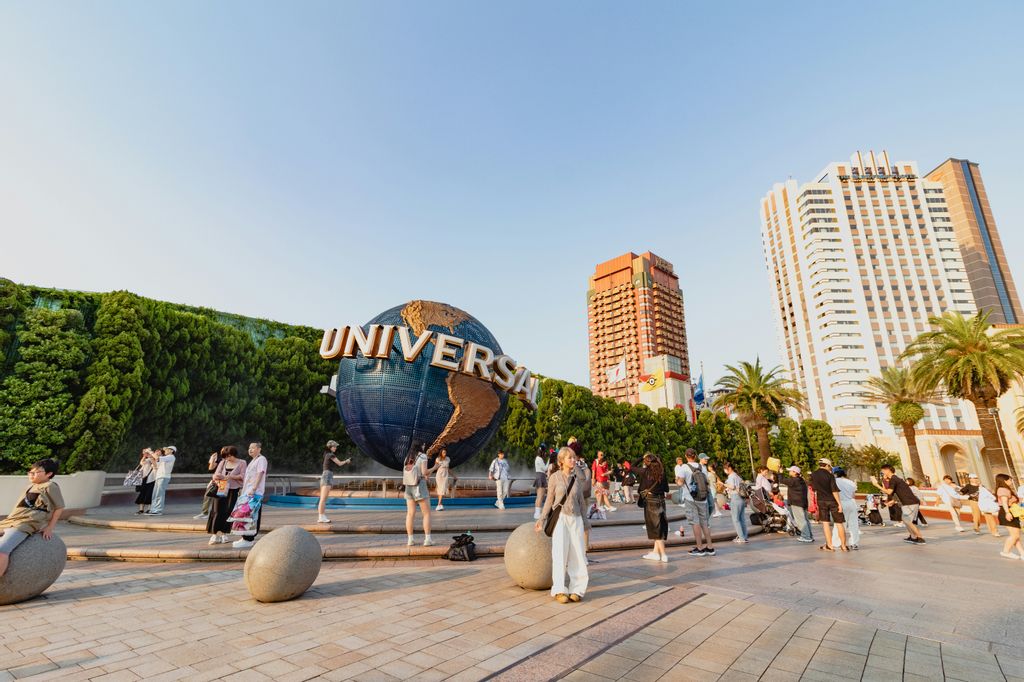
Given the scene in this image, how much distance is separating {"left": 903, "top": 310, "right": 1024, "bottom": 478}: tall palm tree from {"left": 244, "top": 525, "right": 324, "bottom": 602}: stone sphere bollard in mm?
32282

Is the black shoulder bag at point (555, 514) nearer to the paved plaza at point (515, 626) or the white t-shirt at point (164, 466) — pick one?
the paved plaza at point (515, 626)

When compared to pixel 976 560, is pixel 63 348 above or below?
above

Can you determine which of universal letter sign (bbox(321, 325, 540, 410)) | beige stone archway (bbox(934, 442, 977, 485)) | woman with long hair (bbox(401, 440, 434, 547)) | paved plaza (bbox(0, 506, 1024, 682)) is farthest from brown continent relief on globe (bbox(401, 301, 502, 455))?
beige stone archway (bbox(934, 442, 977, 485))

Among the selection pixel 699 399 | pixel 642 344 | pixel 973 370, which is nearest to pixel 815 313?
pixel 642 344

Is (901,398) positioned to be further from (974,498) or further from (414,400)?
(414,400)

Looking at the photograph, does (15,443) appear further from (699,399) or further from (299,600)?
(699,399)

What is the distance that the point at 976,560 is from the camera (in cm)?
873

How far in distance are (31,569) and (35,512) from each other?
62 centimetres

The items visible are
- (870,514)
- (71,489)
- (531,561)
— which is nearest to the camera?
(531,561)

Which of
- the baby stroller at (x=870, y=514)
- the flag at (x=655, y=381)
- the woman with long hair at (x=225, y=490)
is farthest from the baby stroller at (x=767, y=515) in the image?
the flag at (x=655, y=381)

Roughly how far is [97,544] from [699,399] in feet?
131

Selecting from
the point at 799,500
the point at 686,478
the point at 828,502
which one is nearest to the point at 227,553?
the point at 686,478

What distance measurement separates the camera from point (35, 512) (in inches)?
205

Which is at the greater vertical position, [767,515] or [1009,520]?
[1009,520]
